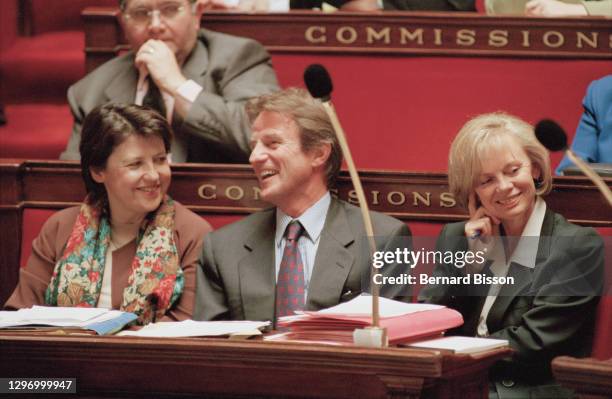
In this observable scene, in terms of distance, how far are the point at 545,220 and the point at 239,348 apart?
1.92 feet

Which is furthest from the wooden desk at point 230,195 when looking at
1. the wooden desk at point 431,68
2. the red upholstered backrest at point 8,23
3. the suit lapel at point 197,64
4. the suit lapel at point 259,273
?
the red upholstered backrest at point 8,23

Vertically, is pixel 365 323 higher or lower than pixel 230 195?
lower

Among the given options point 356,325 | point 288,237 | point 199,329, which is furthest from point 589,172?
point 288,237

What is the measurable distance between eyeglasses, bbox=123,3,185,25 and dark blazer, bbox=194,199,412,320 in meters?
0.59

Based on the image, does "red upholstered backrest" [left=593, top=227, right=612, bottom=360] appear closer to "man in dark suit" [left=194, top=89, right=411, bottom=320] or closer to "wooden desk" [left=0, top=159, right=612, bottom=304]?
"wooden desk" [left=0, top=159, right=612, bottom=304]

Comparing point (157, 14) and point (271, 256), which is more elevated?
point (157, 14)

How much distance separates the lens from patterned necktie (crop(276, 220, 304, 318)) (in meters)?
1.82

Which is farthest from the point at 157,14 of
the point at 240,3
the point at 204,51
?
the point at 240,3

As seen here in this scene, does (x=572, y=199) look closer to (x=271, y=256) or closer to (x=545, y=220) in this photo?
(x=545, y=220)

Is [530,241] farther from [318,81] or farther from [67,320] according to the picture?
[67,320]

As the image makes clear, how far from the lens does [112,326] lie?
5.22 feet

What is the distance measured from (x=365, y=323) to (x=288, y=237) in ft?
1.57

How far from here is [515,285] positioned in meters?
1.71

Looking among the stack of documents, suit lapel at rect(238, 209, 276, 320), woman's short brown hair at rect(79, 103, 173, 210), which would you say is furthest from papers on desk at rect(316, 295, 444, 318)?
woman's short brown hair at rect(79, 103, 173, 210)
